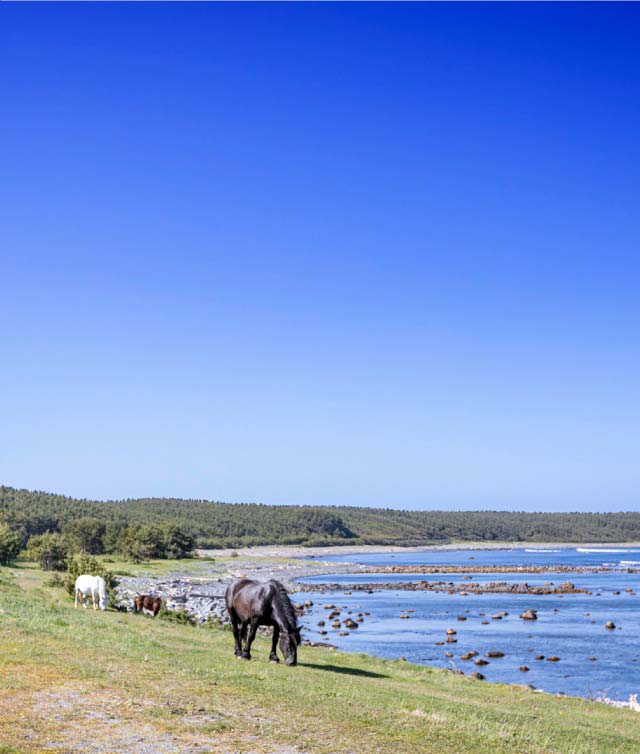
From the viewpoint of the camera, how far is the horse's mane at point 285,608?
20.9m

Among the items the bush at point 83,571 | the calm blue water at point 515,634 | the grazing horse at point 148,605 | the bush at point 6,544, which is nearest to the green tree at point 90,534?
the bush at point 6,544

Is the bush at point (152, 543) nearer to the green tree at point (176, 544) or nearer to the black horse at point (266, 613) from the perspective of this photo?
the green tree at point (176, 544)

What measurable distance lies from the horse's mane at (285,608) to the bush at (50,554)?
55.9 meters

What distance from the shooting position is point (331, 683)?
1862cm

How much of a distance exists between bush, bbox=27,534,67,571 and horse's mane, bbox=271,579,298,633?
55.9 metres

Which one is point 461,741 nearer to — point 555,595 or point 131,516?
point 555,595

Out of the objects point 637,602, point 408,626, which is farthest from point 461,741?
point 637,602

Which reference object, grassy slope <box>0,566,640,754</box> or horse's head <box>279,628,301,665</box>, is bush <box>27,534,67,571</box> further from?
horse's head <box>279,628,301,665</box>

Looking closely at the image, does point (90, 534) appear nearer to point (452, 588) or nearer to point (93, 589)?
point (452, 588)

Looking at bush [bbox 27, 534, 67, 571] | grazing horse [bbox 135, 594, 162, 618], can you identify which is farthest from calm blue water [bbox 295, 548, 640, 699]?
bush [bbox 27, 534, 67, 571]

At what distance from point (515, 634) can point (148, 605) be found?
26690 mm

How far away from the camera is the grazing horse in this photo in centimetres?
3709

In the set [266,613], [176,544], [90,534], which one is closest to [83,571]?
[266,613]

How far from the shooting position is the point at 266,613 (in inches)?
834
